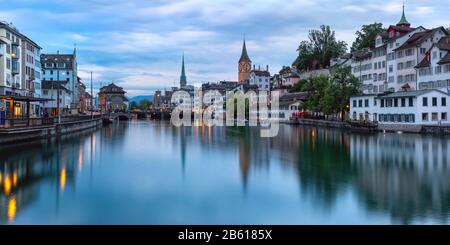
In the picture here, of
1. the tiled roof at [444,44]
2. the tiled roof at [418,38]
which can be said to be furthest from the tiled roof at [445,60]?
the tiled roof at [418,38]

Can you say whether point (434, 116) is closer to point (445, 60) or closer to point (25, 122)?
point (445, 60)

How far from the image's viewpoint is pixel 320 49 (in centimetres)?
12838

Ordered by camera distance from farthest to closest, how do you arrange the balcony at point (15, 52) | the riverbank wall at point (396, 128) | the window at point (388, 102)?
the window at point (388, 102) → the balcony at point (15, 52) → the riverbank wall at point (396, 128)

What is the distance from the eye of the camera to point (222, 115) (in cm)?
14838

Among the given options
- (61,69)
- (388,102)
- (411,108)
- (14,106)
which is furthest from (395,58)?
(61,69)

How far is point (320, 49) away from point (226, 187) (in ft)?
362

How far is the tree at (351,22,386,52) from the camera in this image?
328ft

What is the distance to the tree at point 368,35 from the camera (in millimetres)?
99925

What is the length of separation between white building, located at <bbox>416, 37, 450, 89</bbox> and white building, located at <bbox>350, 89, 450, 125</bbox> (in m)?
2.99

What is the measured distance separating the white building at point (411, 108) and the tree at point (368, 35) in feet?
105

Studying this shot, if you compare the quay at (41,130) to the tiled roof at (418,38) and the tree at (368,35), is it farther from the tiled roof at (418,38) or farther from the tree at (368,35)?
the tree at (368,35)

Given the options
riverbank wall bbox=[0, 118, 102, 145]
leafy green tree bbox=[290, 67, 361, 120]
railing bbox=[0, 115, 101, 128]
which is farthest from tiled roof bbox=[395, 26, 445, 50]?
railing bbox=[0, 115, 101, 128]

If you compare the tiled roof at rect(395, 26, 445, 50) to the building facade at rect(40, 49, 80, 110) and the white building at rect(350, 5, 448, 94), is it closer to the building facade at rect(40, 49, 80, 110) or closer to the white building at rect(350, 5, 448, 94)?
the white building at rect(350, 5, 448, 94)
